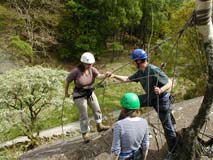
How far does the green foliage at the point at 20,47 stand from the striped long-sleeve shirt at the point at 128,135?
17.1 m

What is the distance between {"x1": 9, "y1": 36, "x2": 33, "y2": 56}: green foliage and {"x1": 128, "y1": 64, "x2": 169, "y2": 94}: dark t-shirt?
1597 centimetres

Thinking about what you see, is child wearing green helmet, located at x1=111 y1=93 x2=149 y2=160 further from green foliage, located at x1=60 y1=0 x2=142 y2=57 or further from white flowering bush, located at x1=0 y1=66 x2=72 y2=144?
green foliage, located at x1=60 y1=0 x2=142 y2=57

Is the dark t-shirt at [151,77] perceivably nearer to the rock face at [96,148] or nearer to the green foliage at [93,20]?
the rock face at [96,148]

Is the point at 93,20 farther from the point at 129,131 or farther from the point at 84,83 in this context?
the point at 129,131

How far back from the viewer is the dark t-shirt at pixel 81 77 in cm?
653

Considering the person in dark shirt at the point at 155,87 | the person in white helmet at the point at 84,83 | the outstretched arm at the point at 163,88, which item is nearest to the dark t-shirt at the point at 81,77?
the person in white helmet at the point at 84,83

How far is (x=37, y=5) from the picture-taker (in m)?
23.3

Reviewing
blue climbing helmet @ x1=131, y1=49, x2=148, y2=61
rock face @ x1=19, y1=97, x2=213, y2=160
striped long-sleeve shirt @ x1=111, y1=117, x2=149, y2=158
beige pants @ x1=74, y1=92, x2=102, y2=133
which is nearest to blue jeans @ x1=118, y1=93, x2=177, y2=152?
rock face @ x1=19, y1=97, x2=213, y2=160

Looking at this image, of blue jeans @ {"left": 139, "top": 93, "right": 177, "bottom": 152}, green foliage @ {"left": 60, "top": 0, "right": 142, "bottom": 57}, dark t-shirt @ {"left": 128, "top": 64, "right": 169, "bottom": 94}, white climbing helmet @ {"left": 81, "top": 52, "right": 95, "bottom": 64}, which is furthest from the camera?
green foliage @ {"left": 60, "top": 0, "right": 142, "bottom": 57}

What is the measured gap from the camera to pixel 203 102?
5.63m

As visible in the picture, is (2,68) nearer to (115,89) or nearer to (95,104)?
(115,89)

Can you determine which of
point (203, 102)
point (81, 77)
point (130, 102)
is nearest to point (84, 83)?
point (81, 77)

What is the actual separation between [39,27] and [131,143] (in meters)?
19.2

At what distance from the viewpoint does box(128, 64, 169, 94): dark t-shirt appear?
559 centimetres
